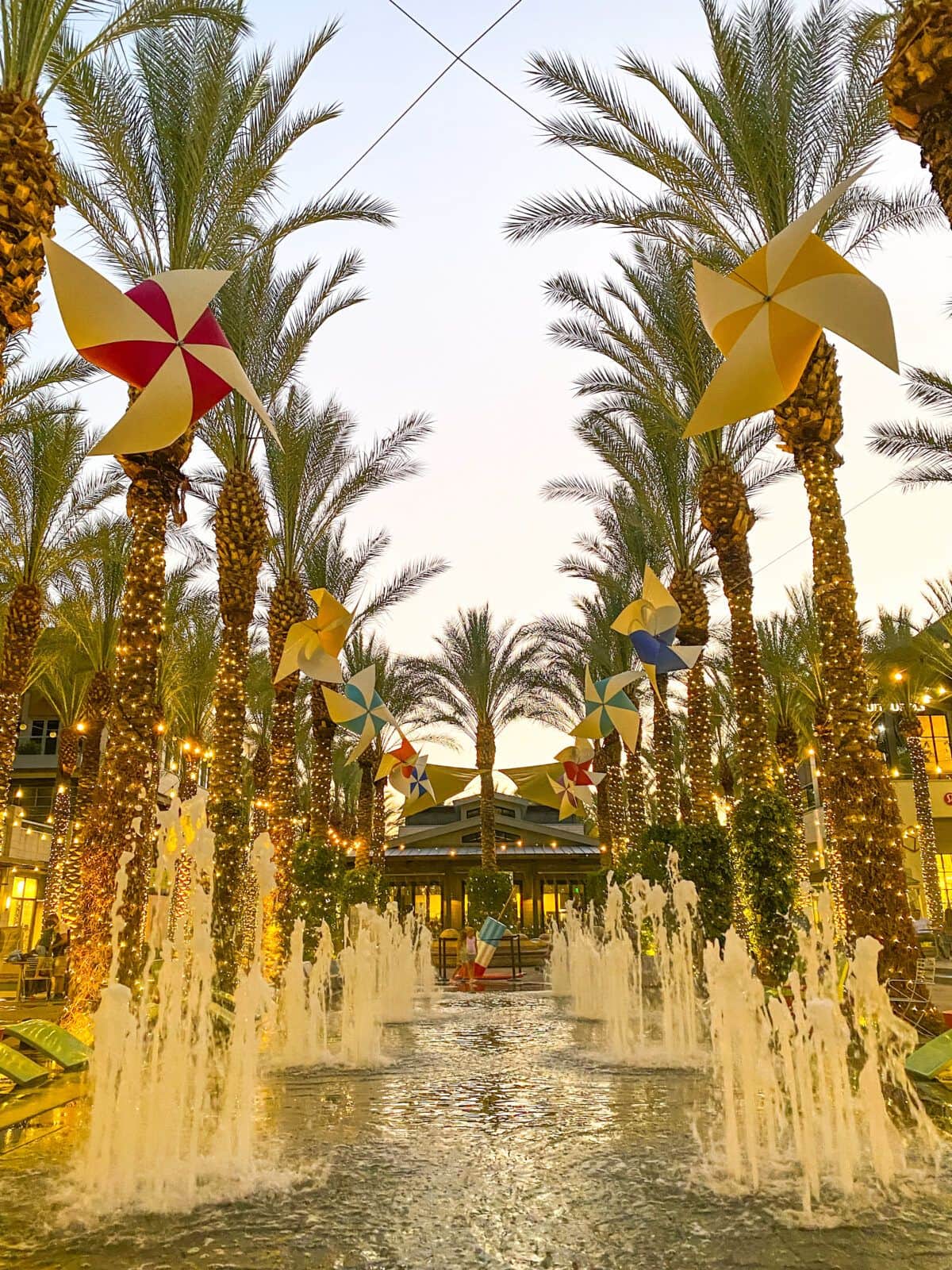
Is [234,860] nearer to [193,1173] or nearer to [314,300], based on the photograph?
[193,1173]

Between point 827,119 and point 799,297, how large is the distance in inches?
234

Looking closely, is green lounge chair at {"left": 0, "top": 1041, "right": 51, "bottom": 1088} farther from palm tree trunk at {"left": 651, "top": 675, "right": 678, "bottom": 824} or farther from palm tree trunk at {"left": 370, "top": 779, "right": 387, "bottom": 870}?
palm tree trunk at {"left": 370, "top": 779, "right": 387, "bottom": 870}

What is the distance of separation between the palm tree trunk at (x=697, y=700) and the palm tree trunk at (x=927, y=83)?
10.2 m

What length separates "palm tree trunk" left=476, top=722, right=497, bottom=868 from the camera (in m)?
24.5

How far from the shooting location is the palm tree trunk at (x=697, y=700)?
53.8 feet

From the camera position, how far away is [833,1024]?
4953 millimetres

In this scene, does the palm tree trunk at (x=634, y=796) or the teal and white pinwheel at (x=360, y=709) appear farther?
the palm tree trunk at (x=634, y=796)

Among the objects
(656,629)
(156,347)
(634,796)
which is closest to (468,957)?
(634,796)

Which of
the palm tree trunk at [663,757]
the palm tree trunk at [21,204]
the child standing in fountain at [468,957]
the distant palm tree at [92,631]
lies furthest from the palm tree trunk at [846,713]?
the distant palm tree at [92,631]

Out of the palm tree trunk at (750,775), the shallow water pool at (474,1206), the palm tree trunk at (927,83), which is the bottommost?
the shallow water pool at (474,1206)

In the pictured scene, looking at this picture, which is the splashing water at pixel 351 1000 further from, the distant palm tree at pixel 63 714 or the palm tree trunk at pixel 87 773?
the distant palm tree at pixel 63 714

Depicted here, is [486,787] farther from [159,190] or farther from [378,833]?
[159,190]

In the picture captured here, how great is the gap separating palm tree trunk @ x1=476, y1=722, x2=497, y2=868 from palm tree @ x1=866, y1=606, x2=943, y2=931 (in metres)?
11.8

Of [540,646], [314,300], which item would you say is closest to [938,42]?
[314,300]
